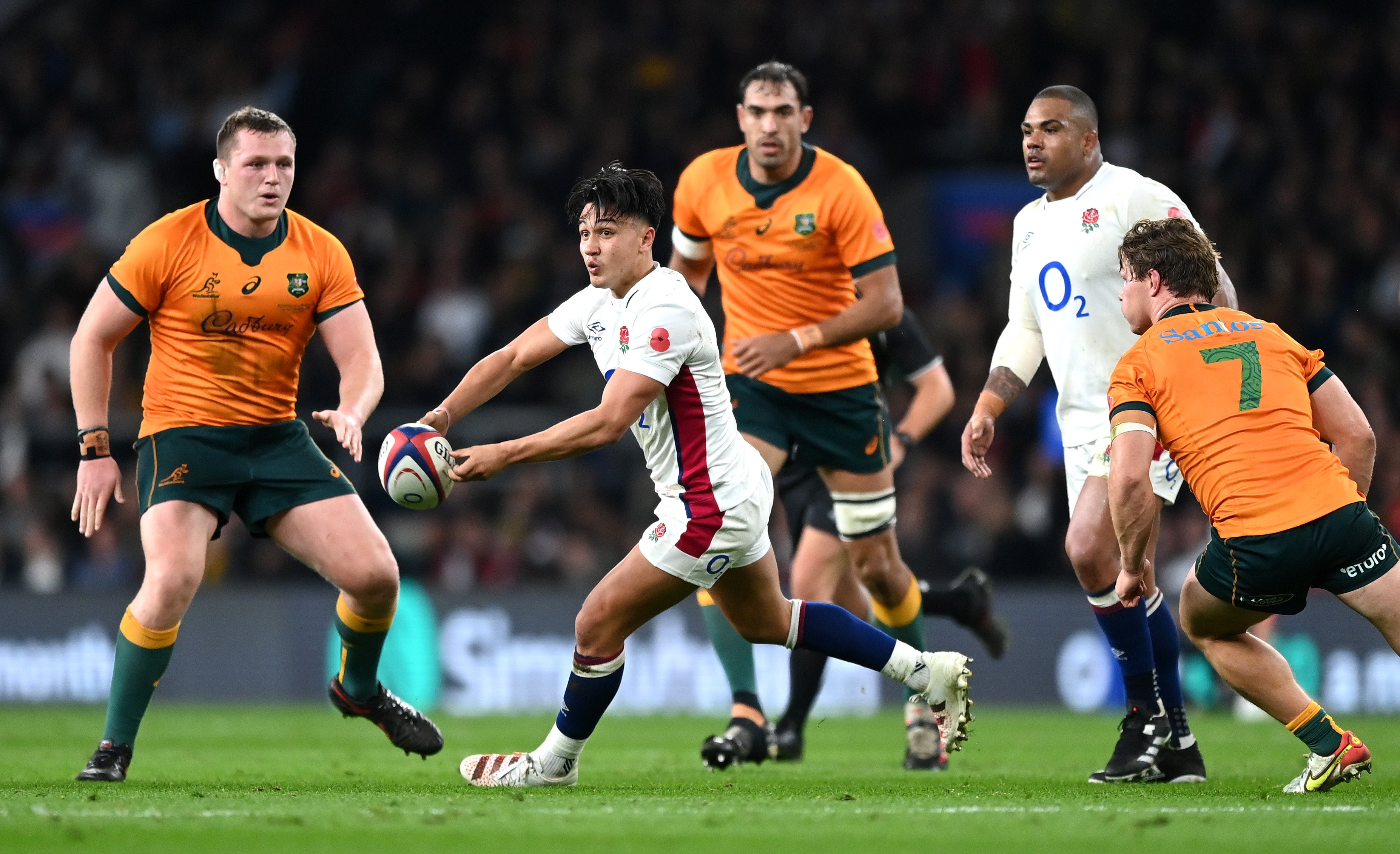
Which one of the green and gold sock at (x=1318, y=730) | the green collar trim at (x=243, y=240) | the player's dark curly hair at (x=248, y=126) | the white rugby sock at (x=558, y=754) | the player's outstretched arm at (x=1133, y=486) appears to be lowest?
the white rugby sock at (x=558, y=754)

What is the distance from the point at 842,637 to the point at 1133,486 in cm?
131

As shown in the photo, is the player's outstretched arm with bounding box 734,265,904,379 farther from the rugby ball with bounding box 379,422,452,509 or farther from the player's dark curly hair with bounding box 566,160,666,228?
the rugby ball with bounding box 379,422,452,509

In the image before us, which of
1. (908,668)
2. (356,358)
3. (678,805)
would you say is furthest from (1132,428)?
(356,358)

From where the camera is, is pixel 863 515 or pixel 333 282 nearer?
pixel 333 282

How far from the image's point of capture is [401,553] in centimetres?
1533

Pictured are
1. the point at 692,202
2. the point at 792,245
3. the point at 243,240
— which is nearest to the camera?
the point at 243,240

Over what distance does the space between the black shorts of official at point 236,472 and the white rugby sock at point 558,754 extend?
146 centimetres

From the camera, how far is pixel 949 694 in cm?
667

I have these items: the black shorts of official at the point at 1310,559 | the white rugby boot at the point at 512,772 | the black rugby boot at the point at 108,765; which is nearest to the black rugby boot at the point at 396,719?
the white rugby boot at the point at 512,772

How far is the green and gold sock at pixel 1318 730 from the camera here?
20.3 ft

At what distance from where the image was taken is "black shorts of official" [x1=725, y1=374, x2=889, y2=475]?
27.5 ft

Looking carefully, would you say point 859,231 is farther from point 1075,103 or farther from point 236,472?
point 236,472

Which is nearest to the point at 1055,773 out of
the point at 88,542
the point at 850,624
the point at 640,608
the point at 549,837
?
the point at 850,624

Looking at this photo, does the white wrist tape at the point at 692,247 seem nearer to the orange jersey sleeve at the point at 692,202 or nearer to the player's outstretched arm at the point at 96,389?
the orange jersey sleeve at the point at 692,202
